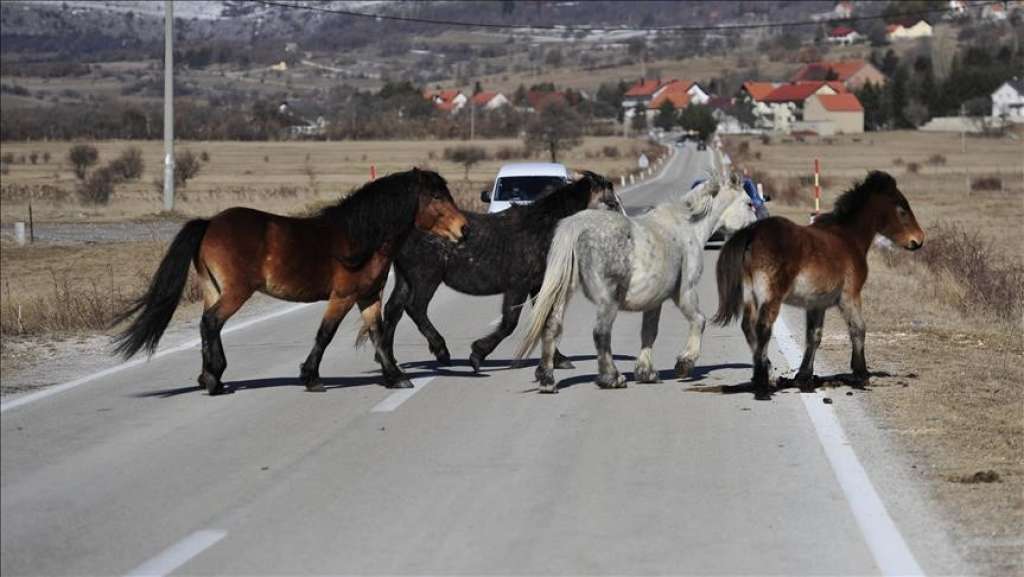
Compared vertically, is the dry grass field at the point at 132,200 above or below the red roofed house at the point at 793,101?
below

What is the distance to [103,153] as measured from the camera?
10019 cm

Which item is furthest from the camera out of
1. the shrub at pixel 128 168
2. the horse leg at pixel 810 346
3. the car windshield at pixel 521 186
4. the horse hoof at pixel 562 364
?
the shrub at pixel 128 168

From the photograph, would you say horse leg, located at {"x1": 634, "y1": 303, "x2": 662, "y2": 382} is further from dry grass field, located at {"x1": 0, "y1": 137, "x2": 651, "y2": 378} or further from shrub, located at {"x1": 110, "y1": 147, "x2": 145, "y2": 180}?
shrub, located at {"x1": 110, "y1": 147, "x2": 145, "y2": 180}

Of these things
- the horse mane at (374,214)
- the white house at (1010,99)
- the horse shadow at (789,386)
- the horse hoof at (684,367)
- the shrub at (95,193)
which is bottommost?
the shrub at (95,193)

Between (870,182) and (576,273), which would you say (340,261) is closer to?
(576,273)

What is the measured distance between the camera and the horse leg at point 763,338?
492 inches

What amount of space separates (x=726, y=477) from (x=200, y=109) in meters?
159

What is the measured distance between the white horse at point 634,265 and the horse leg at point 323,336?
1.41 m

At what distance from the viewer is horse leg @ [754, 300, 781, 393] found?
12.5 m

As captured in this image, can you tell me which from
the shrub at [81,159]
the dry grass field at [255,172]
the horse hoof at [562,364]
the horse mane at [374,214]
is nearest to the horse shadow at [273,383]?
the horse hoof at [562,364]

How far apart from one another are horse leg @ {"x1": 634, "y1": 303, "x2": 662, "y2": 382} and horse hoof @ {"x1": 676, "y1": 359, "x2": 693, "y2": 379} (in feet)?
0.69

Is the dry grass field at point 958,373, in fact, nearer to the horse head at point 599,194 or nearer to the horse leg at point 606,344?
the horse leg at point 606,344

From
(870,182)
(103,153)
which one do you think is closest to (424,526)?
(870,182)

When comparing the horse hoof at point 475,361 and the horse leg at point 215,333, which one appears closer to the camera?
the horse leg at point 215,333
